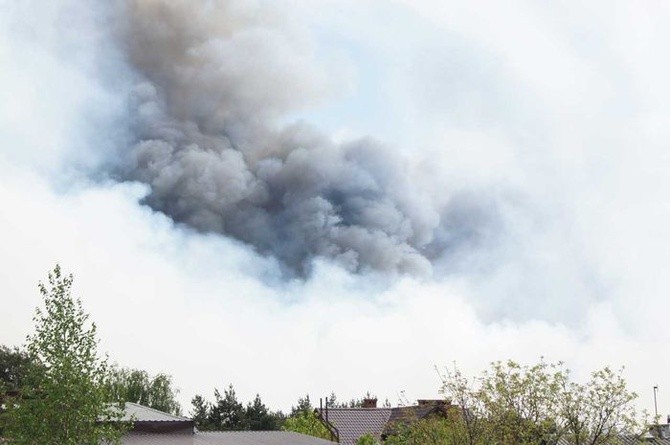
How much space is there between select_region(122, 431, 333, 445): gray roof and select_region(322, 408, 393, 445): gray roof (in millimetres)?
14063

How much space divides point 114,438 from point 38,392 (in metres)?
→ 1.97

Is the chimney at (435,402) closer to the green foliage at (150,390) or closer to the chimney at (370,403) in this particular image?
the chimney at (370,403)

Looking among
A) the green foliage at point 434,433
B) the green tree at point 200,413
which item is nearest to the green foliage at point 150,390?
the green tree at point 200,413

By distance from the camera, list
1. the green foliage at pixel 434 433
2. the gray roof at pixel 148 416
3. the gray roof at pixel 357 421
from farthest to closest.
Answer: the gray roof at pixel 357 421 < the gray roof at pixel 148 416 < the green foliage at pixel 434 433

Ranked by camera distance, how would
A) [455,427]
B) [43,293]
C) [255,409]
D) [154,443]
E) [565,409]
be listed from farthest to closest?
[255,409] → [154,443] → [565,409] → [455,427] → [43,293]

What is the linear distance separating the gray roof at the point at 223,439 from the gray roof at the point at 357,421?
14063 mm

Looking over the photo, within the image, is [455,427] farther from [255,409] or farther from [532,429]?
[255,409]

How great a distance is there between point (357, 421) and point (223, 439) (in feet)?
74.6

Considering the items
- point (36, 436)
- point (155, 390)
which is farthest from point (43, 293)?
point (155, 390)

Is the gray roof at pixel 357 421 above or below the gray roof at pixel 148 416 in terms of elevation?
above

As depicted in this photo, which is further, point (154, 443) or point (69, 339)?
point (154, 443)

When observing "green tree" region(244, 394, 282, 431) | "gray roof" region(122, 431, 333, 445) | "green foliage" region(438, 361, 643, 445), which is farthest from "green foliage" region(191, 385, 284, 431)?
"green foliage" region(438, 361, 643, 445)

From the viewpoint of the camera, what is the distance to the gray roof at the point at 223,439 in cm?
3903

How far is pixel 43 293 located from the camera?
68.0 ft
